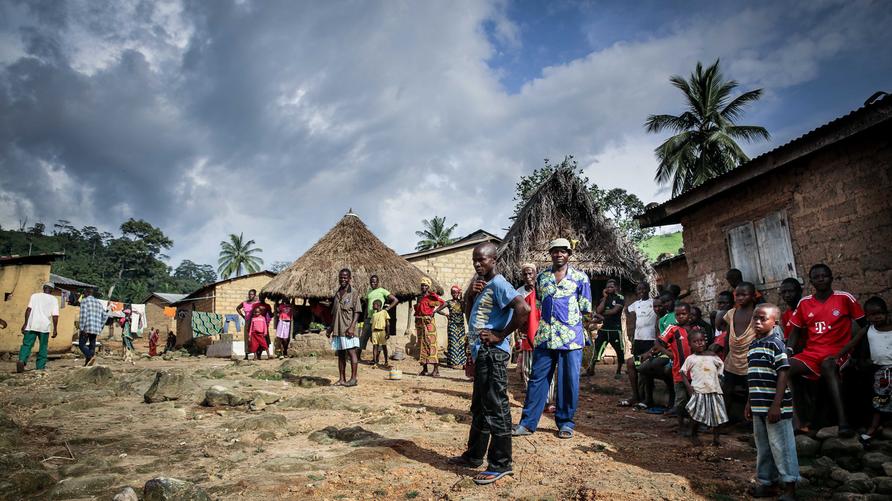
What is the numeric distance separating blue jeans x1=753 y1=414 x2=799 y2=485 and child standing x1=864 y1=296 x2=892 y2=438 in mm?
1636

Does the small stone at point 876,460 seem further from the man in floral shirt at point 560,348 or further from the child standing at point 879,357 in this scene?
the man in floral shirt at point 560,348

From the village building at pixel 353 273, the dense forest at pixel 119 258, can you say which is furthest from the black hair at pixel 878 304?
the dense forest at pixel 119 258

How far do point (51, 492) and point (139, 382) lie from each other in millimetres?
4435

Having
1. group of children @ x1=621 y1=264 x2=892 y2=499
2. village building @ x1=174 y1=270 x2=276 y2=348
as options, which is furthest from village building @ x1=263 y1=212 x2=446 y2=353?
village building @ x1=174 y1=270 x2=276 y2=348

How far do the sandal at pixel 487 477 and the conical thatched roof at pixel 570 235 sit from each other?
350 inches

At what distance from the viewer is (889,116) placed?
507 cm

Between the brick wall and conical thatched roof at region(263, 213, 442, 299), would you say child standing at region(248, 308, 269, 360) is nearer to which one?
conical thatched roof at region(263, 213, 442, 299)

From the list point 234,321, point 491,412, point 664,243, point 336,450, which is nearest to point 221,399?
point 336,450

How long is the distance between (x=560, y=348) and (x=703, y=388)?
1.42 metres

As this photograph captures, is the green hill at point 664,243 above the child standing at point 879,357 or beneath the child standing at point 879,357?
above

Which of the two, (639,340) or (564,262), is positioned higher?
(564,262)

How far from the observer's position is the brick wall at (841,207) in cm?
557

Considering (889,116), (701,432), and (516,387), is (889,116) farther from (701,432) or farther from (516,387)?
(516,387)

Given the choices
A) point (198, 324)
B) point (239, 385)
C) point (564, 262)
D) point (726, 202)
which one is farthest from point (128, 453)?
point (198, 324)
